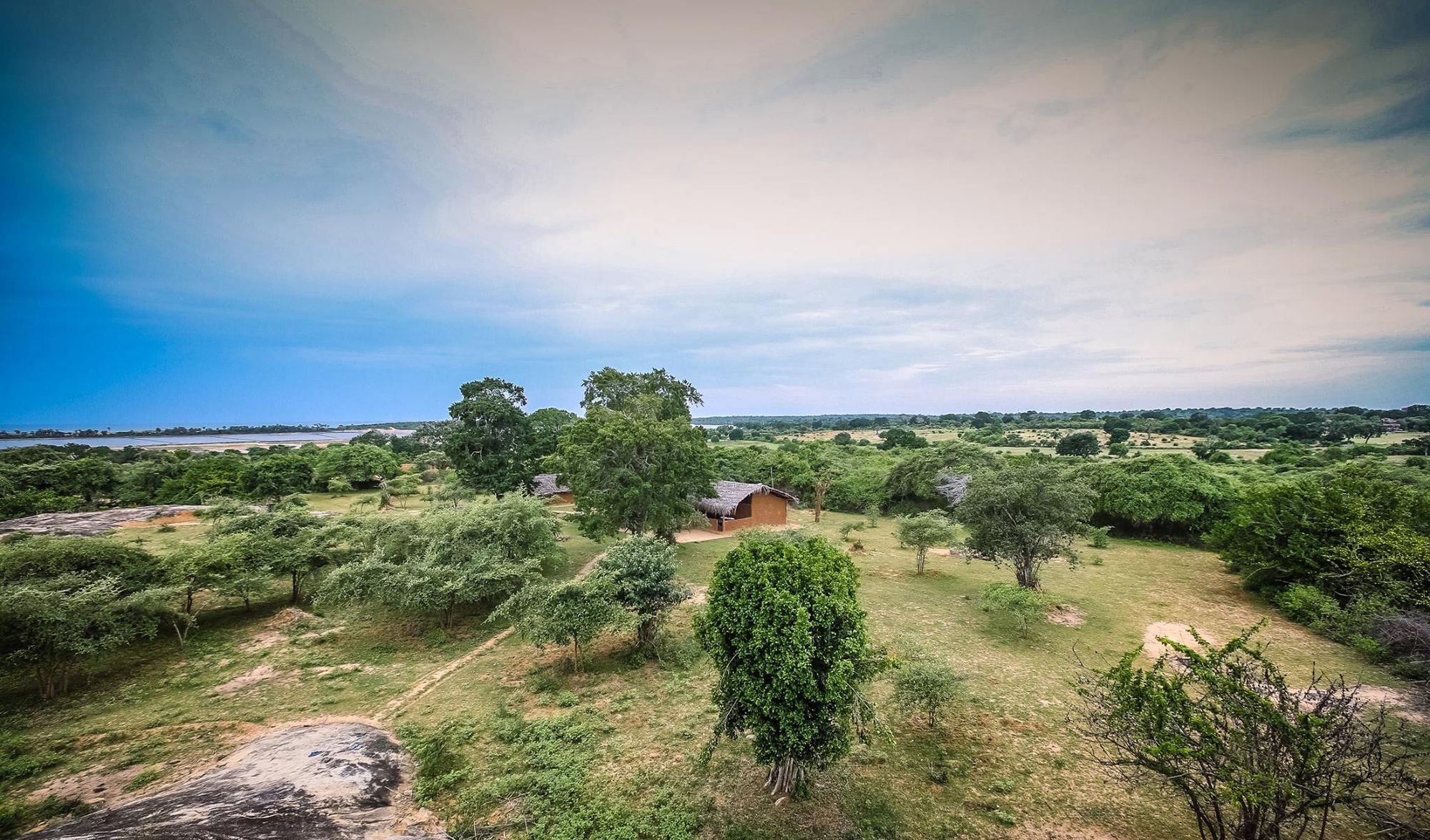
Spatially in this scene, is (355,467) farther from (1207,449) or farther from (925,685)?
(1207,449)

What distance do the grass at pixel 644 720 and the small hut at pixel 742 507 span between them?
45.4 ft

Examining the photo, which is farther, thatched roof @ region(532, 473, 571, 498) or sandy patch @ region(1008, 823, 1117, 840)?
thatched roof @ region(532, 473, 571, 498)

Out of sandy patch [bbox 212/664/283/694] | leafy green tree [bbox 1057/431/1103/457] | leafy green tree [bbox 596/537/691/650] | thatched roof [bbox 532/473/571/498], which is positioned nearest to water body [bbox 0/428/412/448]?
thatched roof [bbox 532/473/571/498]

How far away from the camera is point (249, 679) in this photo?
14.1 meters

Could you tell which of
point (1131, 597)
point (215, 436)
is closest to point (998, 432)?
point (1131, 597)

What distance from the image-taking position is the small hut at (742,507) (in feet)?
111

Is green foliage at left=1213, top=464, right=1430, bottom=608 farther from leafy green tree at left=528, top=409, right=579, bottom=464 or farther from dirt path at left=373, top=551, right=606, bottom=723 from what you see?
leafy green tree at left=528, top=409, right=579, bottom=464

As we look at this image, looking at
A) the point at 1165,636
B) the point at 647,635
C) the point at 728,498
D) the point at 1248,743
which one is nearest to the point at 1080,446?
the point at 728,498

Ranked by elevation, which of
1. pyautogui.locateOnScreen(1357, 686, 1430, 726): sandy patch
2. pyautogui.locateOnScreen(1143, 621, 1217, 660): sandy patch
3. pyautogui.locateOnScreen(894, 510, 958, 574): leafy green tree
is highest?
pyautogui.locateOnScreen(894, 510, 958, 574): leafy green tree

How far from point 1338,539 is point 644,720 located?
2588cm

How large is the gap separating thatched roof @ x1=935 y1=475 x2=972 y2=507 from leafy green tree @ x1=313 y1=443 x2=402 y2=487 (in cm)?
5789

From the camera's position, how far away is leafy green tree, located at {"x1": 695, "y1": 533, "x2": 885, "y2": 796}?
8.34m

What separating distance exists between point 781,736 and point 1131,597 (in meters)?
20.9

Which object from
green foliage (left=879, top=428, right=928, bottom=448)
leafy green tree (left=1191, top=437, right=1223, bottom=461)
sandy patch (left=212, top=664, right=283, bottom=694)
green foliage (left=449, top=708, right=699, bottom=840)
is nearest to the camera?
green foliage (left=449, top=708, right=699, bottom=840)
